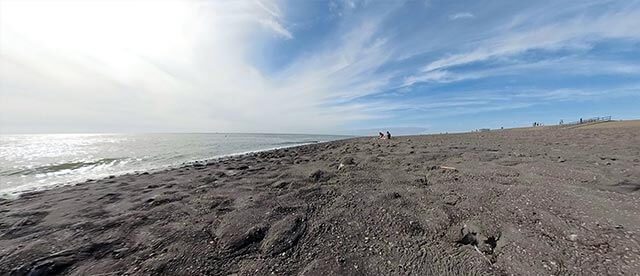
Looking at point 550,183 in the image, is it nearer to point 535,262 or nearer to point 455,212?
point 455,212

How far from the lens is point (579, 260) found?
129 inches

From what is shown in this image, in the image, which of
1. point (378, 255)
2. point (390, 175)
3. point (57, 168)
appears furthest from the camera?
point (57, 168)

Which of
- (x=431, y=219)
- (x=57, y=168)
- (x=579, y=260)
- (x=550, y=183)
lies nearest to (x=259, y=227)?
(x=431, y=219)

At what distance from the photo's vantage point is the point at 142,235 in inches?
195

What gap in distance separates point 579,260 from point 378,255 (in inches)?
103

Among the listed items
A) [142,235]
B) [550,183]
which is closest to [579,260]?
[550,183]

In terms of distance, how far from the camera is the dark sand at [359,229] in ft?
11.7

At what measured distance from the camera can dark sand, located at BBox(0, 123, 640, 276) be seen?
140 inches

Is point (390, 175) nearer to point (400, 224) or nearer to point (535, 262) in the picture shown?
point (400, 224)

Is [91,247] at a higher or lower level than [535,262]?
lower

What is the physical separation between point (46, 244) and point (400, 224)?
678 centimetres

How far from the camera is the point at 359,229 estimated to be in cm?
467

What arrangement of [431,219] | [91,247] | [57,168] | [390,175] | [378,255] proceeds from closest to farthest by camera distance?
1. [378,255]
2. [91,247]
3. [431,219]
4. [390,175]
5. [57,168]

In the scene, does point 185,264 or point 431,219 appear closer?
point 185,264
